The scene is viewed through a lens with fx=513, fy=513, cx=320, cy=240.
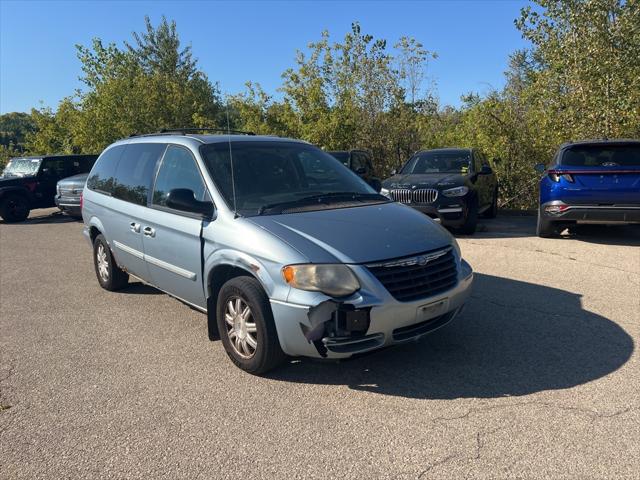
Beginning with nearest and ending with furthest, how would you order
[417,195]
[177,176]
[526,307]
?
[177,176] → [526,307] → [417,195]

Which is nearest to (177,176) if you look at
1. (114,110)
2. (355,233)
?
(355,233)

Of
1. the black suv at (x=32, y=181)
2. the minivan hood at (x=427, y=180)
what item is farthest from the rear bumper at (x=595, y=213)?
the black suv at (x=32, y=181)

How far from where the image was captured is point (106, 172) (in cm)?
618

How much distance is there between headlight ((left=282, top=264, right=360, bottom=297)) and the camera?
3.32 metres

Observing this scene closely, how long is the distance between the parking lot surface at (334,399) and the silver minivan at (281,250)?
1.24 ft

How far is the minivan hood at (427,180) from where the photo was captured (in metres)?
9.55

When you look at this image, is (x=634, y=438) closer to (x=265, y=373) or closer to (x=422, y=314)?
(x=422, y=314)

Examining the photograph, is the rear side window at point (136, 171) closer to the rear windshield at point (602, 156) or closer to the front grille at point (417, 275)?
the front grille at point (417, 275)

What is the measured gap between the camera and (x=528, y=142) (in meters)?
13.5

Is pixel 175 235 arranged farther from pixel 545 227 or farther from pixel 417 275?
pixel 545 227

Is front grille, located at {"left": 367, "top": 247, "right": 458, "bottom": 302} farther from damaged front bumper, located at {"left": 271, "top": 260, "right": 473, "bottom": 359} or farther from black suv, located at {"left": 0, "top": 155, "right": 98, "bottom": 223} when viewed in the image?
black suv, located at {"left": 0, "top": 155, "right": 98, "bottom": 223}

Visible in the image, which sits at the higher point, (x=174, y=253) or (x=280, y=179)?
(x=280, y=179)

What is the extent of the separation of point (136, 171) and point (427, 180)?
19.6ft

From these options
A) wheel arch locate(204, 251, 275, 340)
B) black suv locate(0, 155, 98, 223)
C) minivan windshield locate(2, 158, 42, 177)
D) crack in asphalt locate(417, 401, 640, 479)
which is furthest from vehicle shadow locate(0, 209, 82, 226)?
crack in asphalt locate(417, 401, 640, 479)
